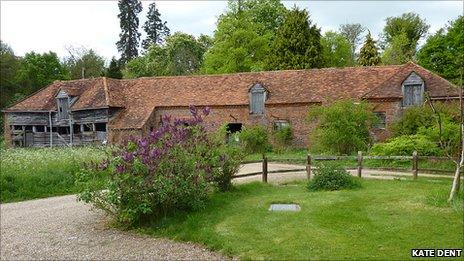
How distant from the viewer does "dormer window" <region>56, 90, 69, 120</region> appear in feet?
128

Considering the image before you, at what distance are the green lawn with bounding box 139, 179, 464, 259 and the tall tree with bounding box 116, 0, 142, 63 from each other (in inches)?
2231

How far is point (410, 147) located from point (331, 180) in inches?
345

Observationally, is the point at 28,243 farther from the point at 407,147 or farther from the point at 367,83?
the point at 367,83

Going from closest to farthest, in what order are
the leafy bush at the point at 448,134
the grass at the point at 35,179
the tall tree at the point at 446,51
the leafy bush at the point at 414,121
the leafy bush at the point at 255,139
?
the grass at the point at 35,179
the leafy bush at the point at 448,134
the leafy bush at the point at 414,121
the leafy bush at the point at 255,139
the tall tree at the point at 446,51

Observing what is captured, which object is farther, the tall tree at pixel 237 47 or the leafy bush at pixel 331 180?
the tall tree at pixel 237 47

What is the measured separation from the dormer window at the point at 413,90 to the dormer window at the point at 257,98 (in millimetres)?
10087

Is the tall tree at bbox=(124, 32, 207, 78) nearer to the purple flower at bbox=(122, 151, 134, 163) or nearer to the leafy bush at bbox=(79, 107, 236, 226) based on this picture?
the leafy bush at bbox=(79, 107, 236, 226)

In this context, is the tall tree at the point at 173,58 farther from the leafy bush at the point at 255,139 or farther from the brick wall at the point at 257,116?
the leafy bush at the point at 255,139

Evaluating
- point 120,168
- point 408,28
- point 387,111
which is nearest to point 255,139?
point 387,111

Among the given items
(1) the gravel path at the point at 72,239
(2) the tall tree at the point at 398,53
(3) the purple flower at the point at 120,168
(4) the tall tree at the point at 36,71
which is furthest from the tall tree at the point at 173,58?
(3) the purple flower at the point at 120,168

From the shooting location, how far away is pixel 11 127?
4019cm

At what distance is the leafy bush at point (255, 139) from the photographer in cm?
2936

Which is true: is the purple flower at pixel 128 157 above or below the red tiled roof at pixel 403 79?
below

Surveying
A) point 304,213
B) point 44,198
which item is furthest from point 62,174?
point 304,213
